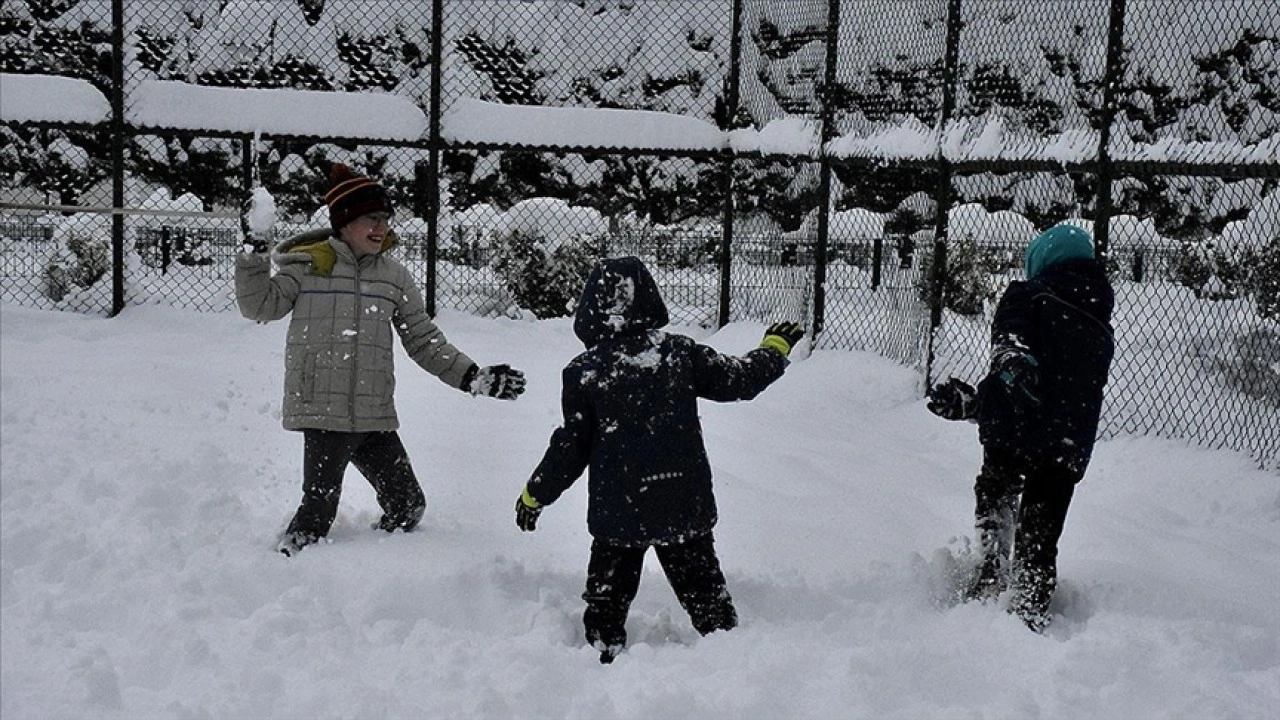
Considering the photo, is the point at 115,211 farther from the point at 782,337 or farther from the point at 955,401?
the point at 955,401

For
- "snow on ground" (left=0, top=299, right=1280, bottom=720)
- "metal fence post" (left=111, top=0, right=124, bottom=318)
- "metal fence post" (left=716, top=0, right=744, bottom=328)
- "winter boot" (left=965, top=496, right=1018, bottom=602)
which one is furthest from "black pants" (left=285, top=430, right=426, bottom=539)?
"metal fence post" (left=716, top=0, right=744, bottom=328)

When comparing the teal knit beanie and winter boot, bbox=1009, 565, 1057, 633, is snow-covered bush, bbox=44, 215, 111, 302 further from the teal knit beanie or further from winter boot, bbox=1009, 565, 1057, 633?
winter boot, bbox=1009, 565, 1057, 633

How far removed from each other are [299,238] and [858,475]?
9.69 ft

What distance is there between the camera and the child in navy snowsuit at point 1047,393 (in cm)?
383

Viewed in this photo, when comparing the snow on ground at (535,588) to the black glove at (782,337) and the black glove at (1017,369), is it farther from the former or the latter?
the black glove at (782,337)

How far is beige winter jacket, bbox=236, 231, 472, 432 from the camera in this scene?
432 centimetres

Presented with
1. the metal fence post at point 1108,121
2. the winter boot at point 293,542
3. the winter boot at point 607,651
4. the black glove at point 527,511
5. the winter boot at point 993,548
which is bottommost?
the winter boot at point 607,651

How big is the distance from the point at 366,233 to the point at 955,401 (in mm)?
2222

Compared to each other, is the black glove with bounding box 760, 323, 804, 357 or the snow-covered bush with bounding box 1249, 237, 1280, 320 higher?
the snow-covered bush with bounding box 1249, 237, 1280, 320

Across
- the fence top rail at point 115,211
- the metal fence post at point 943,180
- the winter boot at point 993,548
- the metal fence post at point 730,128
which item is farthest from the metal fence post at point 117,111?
the winter boot at point 993,548

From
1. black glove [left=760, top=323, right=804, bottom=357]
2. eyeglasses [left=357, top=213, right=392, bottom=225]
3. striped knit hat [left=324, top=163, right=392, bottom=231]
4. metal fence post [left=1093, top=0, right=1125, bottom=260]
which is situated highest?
metal fence post [left=1093, top=0, right=1125, bottom=260]

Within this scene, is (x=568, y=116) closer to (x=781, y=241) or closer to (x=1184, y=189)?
(x=781, y=241)

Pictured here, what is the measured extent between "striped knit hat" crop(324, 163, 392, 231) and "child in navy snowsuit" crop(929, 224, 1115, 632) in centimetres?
216

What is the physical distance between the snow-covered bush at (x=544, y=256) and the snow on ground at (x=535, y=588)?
4.00m
